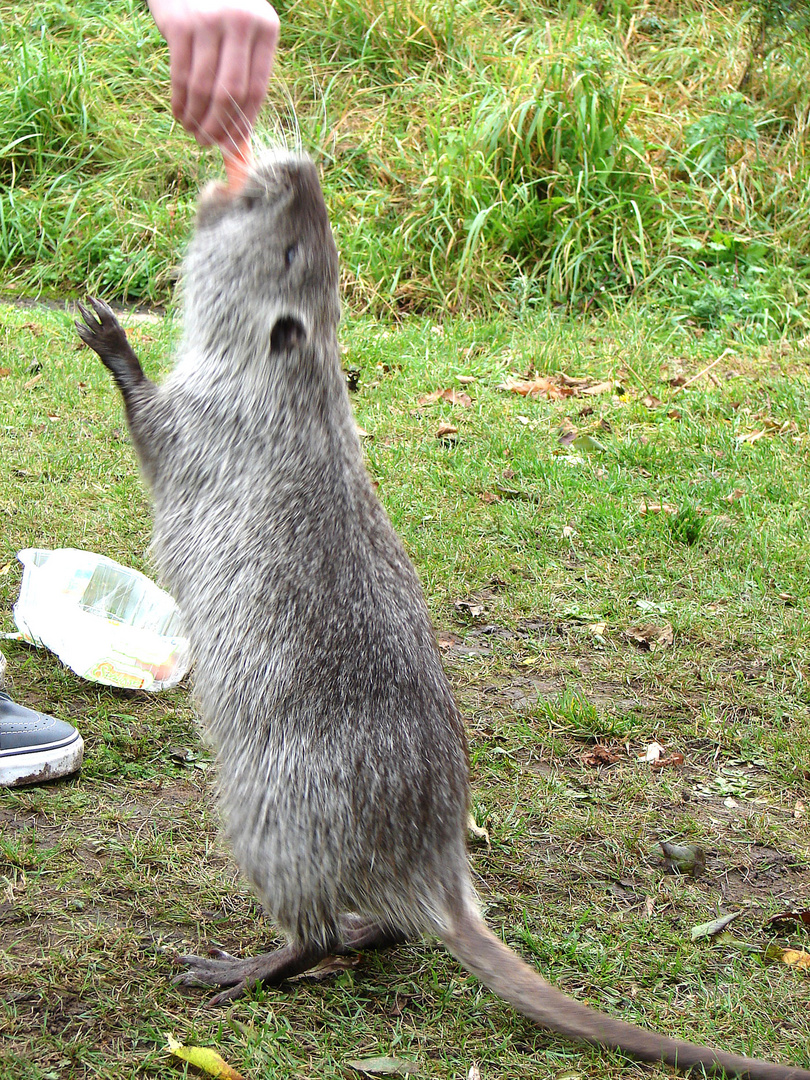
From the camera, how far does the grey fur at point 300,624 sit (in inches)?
83.8

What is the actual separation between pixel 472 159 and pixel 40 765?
533 centimetres

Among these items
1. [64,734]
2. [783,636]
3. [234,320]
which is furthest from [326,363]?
[783,636]

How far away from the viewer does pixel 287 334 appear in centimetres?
236

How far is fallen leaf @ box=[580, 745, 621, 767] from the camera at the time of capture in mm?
3057

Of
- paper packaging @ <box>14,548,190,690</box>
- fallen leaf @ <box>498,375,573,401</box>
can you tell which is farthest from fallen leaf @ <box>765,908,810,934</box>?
fallen leaf @ <box>498,375,573,401</box>

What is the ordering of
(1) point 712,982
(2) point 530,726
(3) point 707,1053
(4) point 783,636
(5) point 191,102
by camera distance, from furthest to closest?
(4) point 783,636, (2) point 530,726, (1) point 712,982, (5) point 191,102, (3) point 707,1053

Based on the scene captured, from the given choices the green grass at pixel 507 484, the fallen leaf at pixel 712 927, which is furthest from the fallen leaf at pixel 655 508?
the fallen leaf at pixel 712 927

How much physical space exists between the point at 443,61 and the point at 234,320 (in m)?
6.55

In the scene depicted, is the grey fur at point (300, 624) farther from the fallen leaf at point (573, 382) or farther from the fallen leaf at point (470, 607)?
the fallen leaf at point (573, 382)

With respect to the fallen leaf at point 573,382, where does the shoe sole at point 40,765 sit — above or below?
below

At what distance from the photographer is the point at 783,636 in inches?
141

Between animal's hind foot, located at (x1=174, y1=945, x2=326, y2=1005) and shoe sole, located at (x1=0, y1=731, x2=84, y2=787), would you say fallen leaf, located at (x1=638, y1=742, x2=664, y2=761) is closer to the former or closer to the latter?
animal's hind foot, located at (x1=174, y1=945, x2=326, y2=1005)

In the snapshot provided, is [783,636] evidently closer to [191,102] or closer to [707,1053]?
[707,1053]

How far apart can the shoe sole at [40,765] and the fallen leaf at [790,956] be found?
69.9 inches
